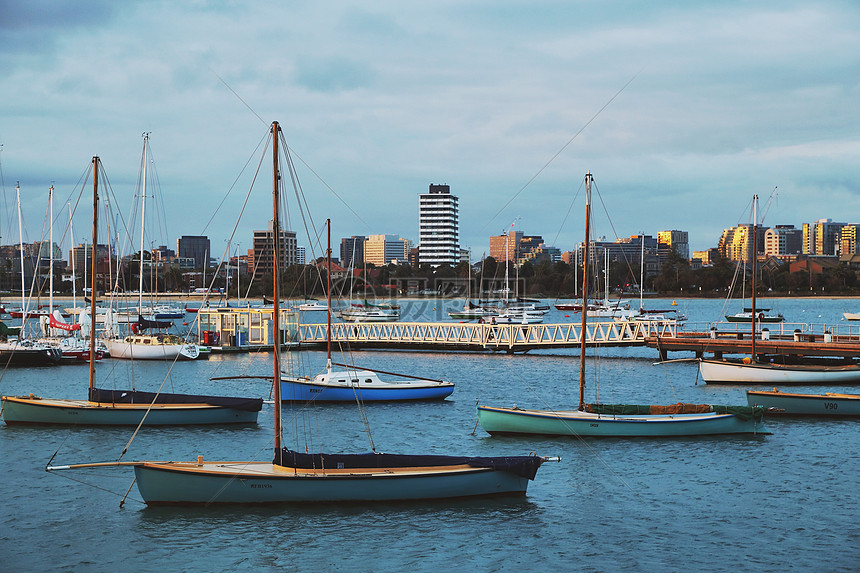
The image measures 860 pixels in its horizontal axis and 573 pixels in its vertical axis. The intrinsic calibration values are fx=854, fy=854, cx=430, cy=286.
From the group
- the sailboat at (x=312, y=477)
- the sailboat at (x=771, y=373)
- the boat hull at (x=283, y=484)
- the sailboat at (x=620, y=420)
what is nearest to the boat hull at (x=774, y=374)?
the sailboat at (x=771, y=373)

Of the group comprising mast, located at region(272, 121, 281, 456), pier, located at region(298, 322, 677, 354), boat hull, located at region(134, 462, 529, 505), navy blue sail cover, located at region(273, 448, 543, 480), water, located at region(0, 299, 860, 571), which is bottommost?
water, located at region(0, 299, 860, 571)

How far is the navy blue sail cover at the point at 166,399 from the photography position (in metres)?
39.3

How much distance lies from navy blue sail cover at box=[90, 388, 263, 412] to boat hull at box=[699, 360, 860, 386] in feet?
97.4

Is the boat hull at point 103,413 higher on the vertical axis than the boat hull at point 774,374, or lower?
lower

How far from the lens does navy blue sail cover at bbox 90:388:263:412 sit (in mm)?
39344

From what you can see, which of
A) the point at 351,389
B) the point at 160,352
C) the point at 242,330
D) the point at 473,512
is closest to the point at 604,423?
the point at 473,512

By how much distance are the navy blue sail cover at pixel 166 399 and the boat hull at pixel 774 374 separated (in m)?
29.7

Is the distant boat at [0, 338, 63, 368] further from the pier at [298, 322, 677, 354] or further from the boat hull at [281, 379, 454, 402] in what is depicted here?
the boat hull at [281, 379, 454, 402]

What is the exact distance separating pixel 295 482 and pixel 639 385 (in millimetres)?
35932

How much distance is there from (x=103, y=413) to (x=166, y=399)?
280 centimetres

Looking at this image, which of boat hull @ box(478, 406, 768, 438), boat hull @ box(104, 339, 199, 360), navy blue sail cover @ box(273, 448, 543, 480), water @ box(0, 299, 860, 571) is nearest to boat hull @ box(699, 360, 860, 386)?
water @ box(0, 299, 860, 571)

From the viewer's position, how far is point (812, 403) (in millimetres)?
41812

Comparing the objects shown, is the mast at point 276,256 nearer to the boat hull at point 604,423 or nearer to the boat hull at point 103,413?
the boat hull at point 604,423

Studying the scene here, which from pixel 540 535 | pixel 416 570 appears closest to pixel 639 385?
pixel 540 535
